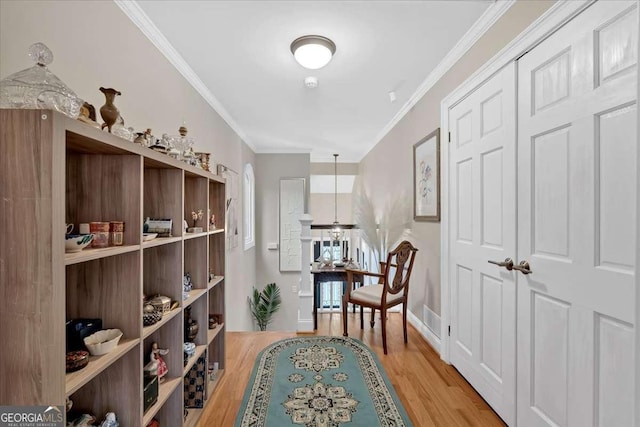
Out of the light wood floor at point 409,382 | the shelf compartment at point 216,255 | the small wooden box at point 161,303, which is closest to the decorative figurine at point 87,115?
the small wooden box at point 161,303

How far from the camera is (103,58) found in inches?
63.5

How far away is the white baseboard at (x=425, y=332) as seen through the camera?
8.91ft

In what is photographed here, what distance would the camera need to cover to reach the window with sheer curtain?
5.03m

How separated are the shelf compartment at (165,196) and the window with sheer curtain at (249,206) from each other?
10.6 feet

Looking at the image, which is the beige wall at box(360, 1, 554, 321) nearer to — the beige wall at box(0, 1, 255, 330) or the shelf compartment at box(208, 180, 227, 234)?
the shelf compartment at box(208, 180, 227, 234)

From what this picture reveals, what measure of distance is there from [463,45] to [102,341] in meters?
2.67

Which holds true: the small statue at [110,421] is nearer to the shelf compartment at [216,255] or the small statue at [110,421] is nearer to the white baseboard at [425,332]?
the shelf compartment at [216,255]

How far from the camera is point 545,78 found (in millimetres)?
1521

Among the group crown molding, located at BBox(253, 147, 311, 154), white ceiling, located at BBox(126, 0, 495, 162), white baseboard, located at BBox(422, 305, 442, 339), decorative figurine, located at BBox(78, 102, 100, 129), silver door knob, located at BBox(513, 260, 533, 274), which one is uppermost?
white ceiling, located at BBox(126, 0, 495, 162)

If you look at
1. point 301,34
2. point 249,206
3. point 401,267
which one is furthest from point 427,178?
point 249,206

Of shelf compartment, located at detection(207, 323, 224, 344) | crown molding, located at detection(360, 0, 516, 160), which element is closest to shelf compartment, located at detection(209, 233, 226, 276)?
shelf compartment, located at detection(207, 323, 224, 344)

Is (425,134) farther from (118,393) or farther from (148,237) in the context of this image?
(118,393)

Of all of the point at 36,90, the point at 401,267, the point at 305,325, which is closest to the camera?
the point at 36,90

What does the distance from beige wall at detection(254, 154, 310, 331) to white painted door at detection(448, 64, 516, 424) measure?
3.53 metres
